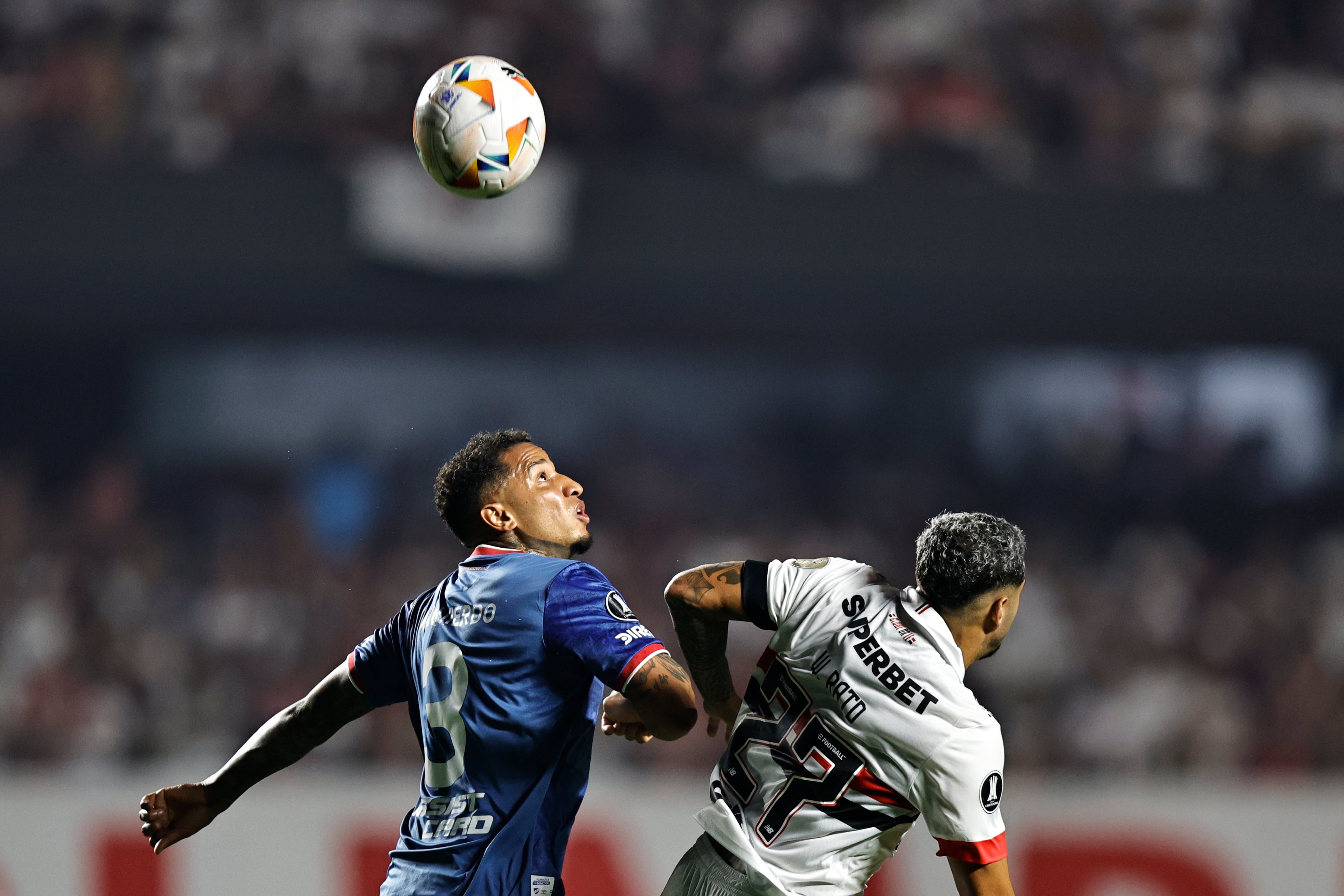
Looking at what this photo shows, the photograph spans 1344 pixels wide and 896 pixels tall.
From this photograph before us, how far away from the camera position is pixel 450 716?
346cm

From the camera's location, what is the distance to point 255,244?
428 inches

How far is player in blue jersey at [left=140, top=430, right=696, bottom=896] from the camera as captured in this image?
3324mm

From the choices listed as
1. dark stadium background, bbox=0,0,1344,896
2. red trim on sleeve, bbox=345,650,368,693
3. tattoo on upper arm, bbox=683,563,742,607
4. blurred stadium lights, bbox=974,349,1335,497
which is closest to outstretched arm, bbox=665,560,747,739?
tattoo on upper arm, bbox=683,563,742,607

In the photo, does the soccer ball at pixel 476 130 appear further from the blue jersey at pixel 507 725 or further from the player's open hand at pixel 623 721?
the player's open hand at pixel 623 721

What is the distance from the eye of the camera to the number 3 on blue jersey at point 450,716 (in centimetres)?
345

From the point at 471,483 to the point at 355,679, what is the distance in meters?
0.65

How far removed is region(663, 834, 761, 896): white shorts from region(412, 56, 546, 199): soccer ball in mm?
2292

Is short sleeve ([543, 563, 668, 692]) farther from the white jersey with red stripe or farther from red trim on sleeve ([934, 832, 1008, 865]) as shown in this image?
red trim on sleeve ([934, 832, 1008, 865])

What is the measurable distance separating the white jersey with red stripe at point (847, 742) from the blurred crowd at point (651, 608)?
4.32 metres

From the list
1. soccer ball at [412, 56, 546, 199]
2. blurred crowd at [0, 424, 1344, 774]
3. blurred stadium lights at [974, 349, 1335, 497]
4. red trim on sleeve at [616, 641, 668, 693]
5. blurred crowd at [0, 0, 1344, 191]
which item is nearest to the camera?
red trim on sleeve at [616, 641, 668, 693]

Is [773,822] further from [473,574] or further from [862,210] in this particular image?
[862,210]

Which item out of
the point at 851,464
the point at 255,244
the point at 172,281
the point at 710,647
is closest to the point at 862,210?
the point at 851,464

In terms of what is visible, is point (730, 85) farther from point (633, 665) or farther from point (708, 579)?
point (633, 665)

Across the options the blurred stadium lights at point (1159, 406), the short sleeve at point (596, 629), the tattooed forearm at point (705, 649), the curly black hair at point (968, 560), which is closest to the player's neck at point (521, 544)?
the short sleeve at point (596, 629)
